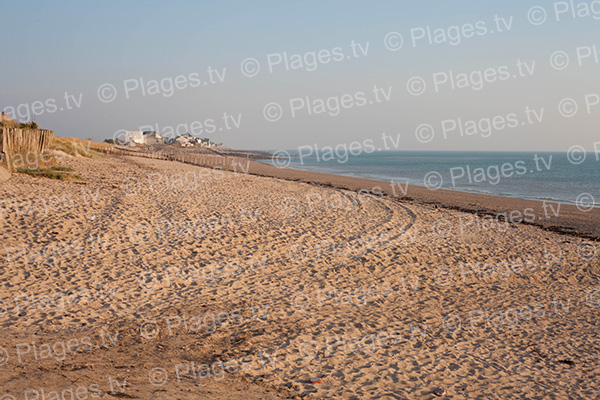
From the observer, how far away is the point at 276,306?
7.60m

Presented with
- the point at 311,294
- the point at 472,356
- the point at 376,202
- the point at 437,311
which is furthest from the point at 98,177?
the point at 472,356

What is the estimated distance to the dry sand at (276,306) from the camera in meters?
5.25

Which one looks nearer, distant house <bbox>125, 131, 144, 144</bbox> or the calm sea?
the calm sea

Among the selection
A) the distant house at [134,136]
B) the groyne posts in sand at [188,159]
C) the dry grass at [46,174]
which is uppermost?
the distant house at [134,136]

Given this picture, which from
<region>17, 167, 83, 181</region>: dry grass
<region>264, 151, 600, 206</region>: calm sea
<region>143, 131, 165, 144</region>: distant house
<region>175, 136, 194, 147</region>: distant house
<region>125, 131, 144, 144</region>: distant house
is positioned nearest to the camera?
<region>17, 167, 83, 181</region>: dry grass

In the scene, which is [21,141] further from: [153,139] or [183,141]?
[183,141]

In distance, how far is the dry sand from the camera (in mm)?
5254

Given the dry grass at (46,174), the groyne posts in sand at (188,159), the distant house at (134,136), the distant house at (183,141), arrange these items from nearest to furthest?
the dry grass at (46,174), the groyne posts in sand at (188,159), the distant house at (134,136), the distant house at (183,141)

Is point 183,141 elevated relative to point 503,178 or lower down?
elevated

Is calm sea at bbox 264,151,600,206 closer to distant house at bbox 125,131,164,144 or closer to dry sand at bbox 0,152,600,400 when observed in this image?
dry sand at bbox 0,152,600,400

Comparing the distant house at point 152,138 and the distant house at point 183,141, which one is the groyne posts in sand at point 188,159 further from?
Result: the distant house at point 183,141

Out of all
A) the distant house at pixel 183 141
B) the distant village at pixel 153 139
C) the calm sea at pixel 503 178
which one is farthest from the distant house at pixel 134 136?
the calm sea at pixel 503 178

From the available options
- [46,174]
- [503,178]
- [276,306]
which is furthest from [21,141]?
[503,178]

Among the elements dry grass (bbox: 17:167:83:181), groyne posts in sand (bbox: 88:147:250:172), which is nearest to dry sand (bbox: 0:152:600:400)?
dry grass (bbox: 17:167:83:181)
